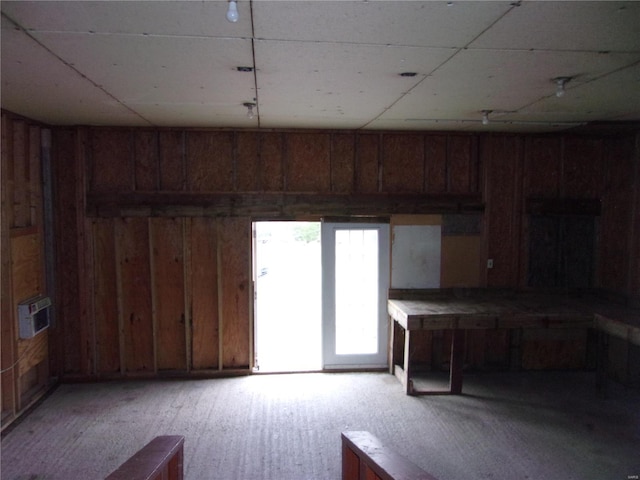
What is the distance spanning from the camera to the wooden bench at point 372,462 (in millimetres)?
1448

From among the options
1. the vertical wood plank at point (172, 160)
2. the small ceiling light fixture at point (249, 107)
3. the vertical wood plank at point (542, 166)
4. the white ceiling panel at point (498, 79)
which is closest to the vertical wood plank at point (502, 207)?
the vertical wood plank at point (542, 166)

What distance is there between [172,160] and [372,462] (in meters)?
4.49

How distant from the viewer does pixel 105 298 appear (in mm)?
5285

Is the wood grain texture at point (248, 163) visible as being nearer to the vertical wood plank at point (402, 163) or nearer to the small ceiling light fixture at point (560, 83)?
the vertical wood plank at point (402, 163)

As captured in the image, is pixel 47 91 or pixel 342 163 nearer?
pixel 47 91

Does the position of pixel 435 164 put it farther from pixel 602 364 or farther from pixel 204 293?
pixel 204 293

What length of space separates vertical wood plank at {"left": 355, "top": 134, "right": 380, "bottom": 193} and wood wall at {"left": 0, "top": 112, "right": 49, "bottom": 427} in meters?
3.57

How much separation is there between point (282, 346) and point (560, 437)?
3.59m

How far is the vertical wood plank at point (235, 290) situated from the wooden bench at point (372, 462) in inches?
135

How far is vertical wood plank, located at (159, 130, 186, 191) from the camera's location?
526cm

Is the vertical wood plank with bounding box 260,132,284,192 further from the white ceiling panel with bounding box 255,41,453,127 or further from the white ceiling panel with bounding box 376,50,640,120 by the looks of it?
the white ceiling panel with bounding box 376,50,640,120

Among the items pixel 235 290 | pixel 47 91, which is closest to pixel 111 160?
pixel 47 91

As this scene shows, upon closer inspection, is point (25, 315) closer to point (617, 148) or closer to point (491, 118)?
point (491, 118)

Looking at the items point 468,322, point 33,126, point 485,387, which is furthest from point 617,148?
point 33,126
